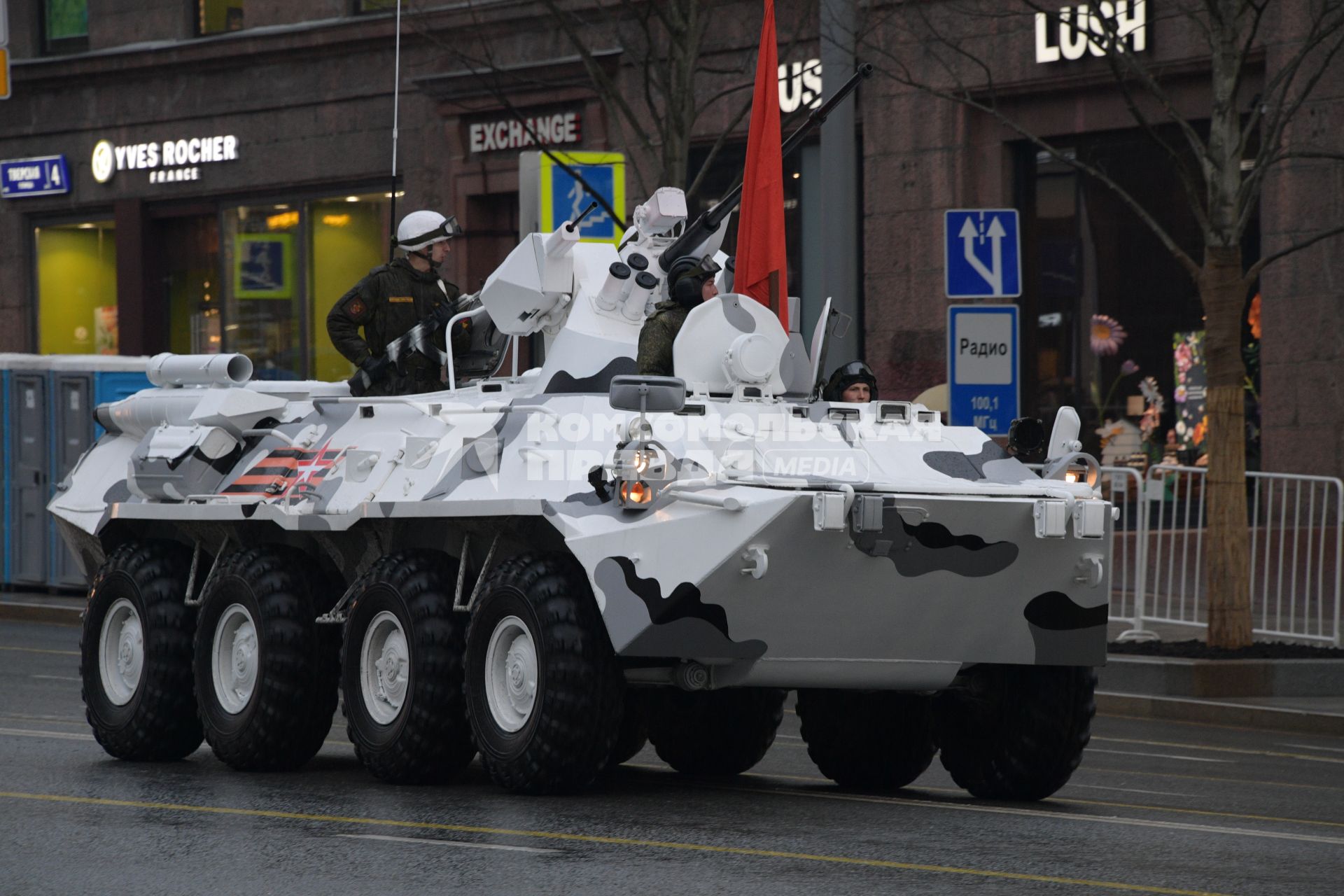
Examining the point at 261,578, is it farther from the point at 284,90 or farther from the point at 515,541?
the point at 284,90

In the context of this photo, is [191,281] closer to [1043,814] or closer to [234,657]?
[234,657]

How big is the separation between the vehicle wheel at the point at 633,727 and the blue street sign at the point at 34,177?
22.4m

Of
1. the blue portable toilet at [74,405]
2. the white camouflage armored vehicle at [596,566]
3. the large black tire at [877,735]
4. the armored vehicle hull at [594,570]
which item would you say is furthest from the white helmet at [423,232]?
the blue portable toilet at [74,405]

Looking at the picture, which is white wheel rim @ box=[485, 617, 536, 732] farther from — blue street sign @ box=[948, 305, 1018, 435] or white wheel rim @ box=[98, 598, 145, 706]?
blue street sign @ box=[948, 305, 1018, 435]

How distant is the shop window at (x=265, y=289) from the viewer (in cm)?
2942

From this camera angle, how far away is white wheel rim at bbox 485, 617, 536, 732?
944cm

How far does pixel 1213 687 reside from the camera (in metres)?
14.9

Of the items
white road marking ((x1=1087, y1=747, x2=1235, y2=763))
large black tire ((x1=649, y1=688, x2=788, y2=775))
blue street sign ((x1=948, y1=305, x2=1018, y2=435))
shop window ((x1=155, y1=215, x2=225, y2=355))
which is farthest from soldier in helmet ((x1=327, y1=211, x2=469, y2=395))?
shop window ((x1=155, y1=215, x2=225, y2=355))

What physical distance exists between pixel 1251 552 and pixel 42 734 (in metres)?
8.25

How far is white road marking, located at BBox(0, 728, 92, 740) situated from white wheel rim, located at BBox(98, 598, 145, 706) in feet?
2.24

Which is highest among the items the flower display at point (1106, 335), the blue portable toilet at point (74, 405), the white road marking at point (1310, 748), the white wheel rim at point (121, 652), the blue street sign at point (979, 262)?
the blue street sign at point (979, 262)

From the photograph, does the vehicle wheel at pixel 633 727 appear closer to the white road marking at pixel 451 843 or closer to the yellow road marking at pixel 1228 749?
the white road marking at pixel 451 843

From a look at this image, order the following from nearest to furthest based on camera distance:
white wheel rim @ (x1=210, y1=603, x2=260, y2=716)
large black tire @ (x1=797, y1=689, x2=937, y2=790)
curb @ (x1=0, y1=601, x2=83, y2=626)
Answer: large black tire @ (x1=797, y1=689, x2=937, y2=790)
white wheel rim @ (x1=210, y1=603, x2=260, y2=716)
curb @ (x1=0, y1=601, x2=83, y2=626)

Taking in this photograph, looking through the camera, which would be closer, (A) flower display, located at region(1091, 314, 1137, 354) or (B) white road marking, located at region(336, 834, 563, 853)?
(B) white road marking, located at region(336, 834, 563, 853)
